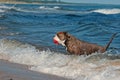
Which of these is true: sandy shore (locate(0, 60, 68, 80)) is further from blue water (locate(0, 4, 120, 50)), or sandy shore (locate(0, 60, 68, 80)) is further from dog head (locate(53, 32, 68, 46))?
blue water (locate(0, 4, 120, 50))

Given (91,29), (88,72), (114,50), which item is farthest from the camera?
(91,29)

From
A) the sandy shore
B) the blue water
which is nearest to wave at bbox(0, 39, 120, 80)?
the sandy shore

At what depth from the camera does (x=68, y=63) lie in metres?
9.52

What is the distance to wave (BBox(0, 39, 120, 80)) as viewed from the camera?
8047mm

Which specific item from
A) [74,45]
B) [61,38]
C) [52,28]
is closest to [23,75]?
[61,38]

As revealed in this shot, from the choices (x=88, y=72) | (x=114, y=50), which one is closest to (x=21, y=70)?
(x=88, y=72)

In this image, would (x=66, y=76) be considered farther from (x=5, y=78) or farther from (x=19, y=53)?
(x=19, y=53)

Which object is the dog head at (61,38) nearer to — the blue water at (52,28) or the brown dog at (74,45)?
the brown dog at (74,45)

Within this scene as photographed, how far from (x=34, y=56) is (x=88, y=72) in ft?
8.30

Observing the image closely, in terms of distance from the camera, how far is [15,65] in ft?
31.2

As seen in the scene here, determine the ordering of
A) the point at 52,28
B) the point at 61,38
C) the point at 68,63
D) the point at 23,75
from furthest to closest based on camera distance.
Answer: the point at 52,28
the point at 61,38
the point at 68,63
the point at 23,75

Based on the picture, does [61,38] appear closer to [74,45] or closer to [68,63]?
[74,45]

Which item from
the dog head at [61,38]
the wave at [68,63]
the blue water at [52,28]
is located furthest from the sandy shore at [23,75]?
the blue water at [52,28]

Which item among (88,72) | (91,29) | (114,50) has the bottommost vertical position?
(91,29)
